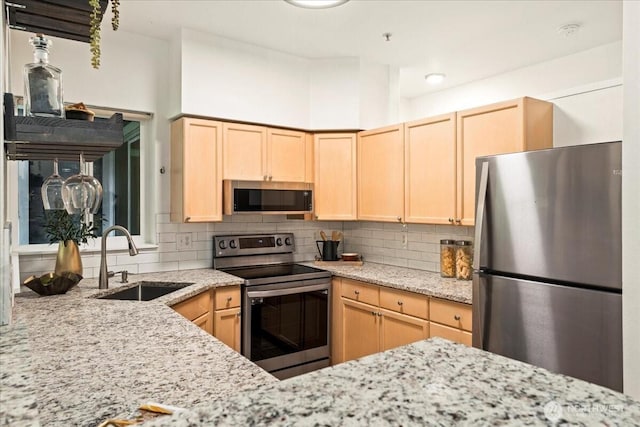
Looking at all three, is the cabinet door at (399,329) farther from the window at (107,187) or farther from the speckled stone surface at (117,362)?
the window at (107,187)

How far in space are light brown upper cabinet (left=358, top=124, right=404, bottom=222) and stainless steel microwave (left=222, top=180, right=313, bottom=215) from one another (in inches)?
18.9

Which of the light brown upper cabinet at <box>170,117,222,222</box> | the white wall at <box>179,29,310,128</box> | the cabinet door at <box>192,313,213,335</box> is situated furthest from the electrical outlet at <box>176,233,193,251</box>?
the white wall at <box>179,29,310,128</box>

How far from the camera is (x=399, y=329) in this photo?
118 inches

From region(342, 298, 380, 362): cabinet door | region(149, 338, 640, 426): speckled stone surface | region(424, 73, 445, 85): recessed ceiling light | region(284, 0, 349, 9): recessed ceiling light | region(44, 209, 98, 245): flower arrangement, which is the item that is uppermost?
region(424, 73, 445, 85): recessed ceiling light

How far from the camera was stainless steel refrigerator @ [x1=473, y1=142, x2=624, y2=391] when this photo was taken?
1848 millimetres

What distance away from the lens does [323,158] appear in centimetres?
376

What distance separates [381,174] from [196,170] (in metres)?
1.48

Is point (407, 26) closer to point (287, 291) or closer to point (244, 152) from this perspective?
point (244, 152)

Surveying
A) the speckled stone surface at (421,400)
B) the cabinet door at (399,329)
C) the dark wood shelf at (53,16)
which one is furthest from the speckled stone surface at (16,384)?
the cabinet door at (399,329)

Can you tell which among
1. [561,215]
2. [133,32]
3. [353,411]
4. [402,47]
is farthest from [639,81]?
[133,32]

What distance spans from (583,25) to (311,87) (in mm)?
2072

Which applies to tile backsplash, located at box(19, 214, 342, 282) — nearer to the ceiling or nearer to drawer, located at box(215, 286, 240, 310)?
drawer, located at box(215, 286, 240, 310)

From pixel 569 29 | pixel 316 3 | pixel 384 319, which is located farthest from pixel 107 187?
pixel 569 29

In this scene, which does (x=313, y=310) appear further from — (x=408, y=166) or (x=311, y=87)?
(x=311, y=87)
